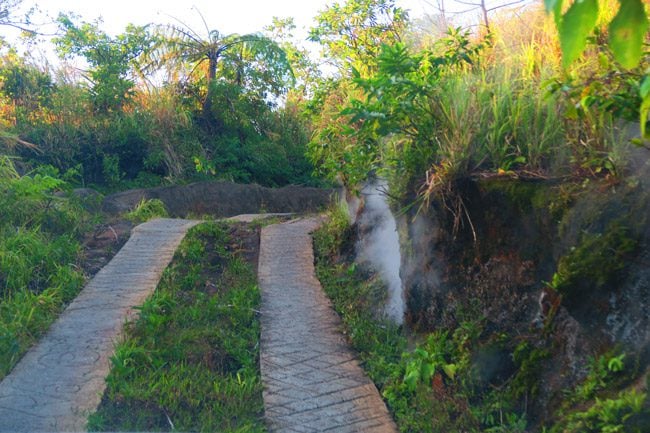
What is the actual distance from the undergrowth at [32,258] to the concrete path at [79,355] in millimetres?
155

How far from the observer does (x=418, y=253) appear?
21.6 ft

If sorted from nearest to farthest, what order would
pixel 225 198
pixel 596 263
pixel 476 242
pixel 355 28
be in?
pixel 596 263, pixel 476 242, pixel 355 28, pixel 225 198

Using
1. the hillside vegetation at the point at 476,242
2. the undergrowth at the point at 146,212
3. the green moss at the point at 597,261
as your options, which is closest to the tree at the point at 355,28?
the hillside vegetation at the point at 476,242

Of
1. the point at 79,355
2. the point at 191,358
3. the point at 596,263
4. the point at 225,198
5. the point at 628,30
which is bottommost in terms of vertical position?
the point at 191,358

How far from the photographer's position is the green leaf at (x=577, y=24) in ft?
6.61

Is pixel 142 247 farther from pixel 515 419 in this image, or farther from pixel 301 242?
pixel 515 419

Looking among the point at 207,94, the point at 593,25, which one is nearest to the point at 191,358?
the point at 593,25

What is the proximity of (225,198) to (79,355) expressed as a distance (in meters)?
8.21

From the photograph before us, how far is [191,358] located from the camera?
20.3 ft

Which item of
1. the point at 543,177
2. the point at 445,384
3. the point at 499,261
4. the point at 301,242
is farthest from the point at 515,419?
the point at 301,242

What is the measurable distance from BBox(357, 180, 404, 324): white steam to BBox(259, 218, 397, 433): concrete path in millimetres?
557

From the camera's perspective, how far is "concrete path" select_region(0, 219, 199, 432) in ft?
17.0

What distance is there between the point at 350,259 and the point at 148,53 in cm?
1018

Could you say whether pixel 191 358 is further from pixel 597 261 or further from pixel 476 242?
pixel 597 261
